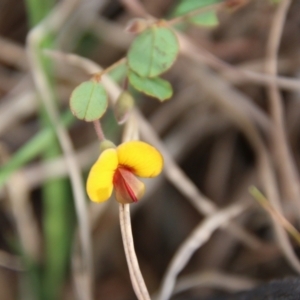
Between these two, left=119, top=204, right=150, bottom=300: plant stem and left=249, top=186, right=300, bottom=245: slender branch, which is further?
left=249, top=186, right=300, bottom=245: slender branch

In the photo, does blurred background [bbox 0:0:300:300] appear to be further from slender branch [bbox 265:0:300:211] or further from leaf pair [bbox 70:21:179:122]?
leaf pair [bbox 70:21:179:122]

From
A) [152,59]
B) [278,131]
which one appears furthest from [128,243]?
[278,131]

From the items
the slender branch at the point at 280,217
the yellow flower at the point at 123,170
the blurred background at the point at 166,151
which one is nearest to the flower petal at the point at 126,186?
the yellow flower at the point at 123,170

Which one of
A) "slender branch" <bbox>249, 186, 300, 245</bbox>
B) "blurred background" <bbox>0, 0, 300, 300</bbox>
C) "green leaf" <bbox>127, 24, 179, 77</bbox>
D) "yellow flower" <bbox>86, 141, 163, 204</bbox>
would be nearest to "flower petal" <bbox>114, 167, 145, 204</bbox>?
"yellow flower" <bbox>86, 141, 163, 204</bbox>

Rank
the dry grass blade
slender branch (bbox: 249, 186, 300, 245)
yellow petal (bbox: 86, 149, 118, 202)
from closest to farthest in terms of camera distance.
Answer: yellow petal (bbox: 86, 149, 118, 202) < slender branch (bbox: 249, 186, 300, 245) < the dry grass blade

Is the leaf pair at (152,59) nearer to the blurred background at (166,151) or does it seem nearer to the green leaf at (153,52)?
the green leaf at (153,52)

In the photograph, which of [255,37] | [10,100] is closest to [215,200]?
[255,37]

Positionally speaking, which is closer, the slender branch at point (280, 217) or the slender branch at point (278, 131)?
the slender branch at point (280, 217)

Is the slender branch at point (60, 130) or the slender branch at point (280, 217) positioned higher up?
the slender branch at point (60, 130)
